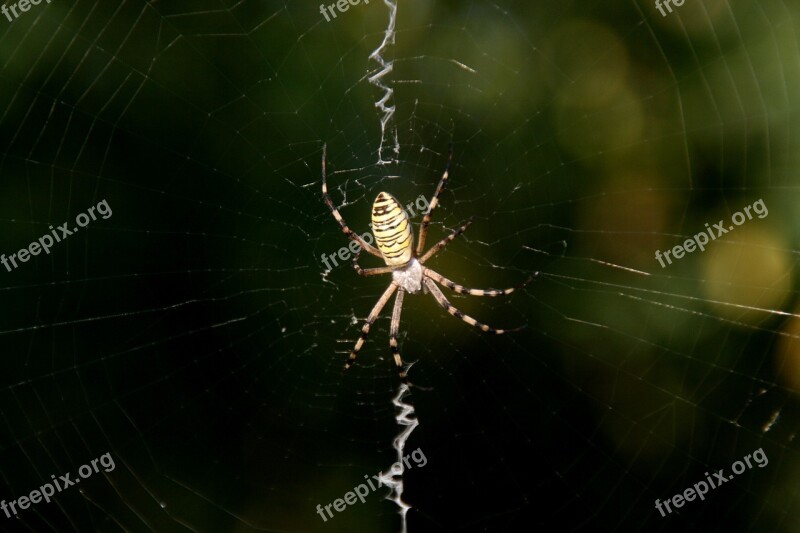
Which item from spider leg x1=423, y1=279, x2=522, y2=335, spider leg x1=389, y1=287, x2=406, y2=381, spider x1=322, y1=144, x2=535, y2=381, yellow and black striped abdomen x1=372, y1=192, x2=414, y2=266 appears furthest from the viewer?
spider leg x1=389, y1=287, x2=406, y2=381

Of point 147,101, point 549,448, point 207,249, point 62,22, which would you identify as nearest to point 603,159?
point 549,448

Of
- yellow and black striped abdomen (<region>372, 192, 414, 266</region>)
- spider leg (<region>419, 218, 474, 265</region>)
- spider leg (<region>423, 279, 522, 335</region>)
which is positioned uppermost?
yellow and black striped abdomen (<region>372, 192, 414, 266</region>)

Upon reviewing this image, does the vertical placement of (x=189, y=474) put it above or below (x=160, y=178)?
below

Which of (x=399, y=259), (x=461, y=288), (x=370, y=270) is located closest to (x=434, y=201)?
(x=399, y=259)

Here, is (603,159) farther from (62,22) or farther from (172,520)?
(172,520)

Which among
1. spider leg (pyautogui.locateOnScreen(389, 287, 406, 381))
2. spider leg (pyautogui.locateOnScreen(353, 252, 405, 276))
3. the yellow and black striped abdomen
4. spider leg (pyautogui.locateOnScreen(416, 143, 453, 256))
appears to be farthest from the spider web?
spider leg (pyautogui.locateOnScreen(389, 287, 406, 381))

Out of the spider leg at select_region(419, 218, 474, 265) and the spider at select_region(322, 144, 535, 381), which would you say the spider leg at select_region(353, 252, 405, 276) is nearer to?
the spider at select_region(322, 144, 535, 381)

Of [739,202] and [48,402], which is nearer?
[739,202]

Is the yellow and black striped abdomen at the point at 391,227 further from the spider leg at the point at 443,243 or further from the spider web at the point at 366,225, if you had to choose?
the spider web at the point at 366,225

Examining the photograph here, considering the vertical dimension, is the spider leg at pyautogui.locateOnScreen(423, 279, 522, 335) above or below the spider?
below

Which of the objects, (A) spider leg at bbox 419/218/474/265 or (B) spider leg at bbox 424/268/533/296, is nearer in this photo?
(A) spider leg at bbox 419/218/474/265
